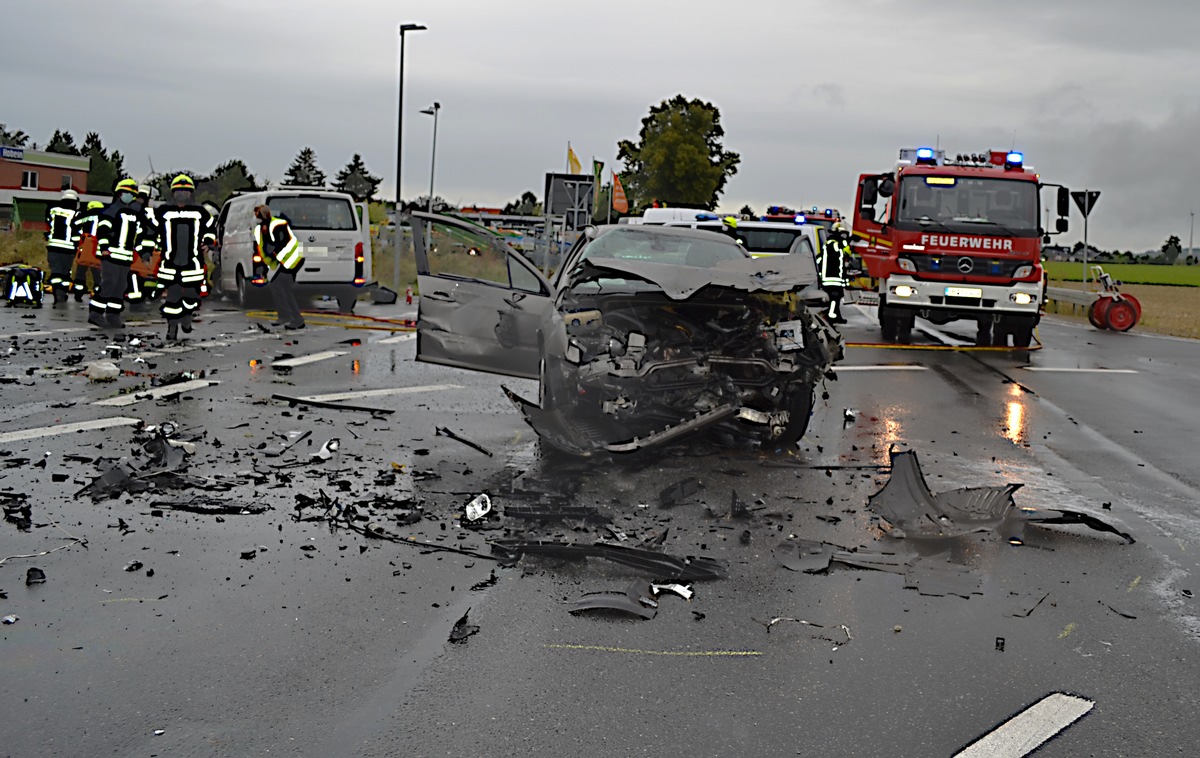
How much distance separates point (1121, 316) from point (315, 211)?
52.3 ft

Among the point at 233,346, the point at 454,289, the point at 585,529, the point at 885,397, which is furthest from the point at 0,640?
the point at 233,346

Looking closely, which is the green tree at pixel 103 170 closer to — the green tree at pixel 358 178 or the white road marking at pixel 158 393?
the green tree at pixel 358 178

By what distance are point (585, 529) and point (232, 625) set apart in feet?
7.13

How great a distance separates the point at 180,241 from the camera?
15.3m

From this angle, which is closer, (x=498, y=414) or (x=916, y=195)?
(x=498, y=414)

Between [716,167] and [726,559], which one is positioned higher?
[716,167]

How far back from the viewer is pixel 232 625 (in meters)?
4.81

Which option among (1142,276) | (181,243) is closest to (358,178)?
(1142,276)

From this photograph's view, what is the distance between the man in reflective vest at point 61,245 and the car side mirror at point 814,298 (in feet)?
47.0

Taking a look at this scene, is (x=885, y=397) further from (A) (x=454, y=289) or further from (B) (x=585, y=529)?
(B) (x=585, y=529)

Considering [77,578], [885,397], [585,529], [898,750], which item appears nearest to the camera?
[898,750]

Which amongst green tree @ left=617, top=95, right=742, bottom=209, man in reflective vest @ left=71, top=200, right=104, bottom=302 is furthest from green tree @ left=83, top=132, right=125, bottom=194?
man in reflective vest @ left=71, top=200, right=104, bottom=302

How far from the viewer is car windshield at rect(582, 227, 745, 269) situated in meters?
10.4

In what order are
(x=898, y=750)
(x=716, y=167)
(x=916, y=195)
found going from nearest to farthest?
1. (x=898, y=750)
2. (x=916, y=195)
3. (x=716, y=167)
